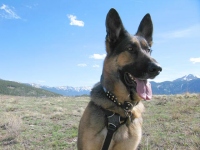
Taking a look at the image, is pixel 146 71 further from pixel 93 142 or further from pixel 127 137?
pixel 93 142

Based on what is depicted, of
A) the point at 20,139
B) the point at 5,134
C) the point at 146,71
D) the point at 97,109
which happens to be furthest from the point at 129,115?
the point at 5,134

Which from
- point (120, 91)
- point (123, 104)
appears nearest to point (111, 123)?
point (123, 104)

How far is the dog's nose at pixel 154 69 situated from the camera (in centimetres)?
398

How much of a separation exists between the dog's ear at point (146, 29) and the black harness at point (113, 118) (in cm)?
143

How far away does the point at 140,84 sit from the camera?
4.16m

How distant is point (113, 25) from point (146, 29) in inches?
38.7

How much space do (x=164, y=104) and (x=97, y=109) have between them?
10824 millimetres

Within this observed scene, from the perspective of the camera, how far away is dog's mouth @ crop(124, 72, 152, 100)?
413 cm

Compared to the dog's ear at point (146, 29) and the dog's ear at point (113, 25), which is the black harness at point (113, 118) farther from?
the dog's ear at point (146, 29)

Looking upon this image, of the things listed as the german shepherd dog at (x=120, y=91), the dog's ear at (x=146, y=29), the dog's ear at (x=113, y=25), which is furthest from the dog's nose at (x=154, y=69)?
the dog's ear at (x=146, y=29)

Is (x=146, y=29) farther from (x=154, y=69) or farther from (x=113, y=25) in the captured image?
(x=154, y=69)

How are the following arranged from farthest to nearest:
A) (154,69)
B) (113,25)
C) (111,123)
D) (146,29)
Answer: (146,29) → (113,25) → (111,123) → (154,69)

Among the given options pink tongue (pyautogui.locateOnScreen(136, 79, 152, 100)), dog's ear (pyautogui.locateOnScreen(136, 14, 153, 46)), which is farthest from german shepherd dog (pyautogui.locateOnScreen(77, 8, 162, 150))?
dog's ear (pyautogui.locateOnScreen(136, 14, 153, 46))

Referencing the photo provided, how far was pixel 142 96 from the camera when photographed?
4.11 metres
